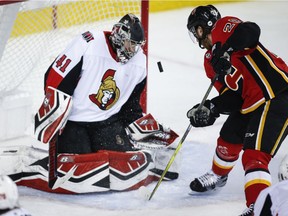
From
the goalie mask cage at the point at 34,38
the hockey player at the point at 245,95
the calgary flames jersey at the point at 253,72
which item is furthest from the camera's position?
the goalie mask cage at the point at 34,38

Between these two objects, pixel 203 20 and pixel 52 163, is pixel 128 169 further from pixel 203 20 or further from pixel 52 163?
pixel 203 20

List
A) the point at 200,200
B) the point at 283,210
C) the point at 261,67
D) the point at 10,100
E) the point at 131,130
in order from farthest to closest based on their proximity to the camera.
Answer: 1. the point at 10,100
2. the point at 131,130
3. the point at 200,200
4. the point at 261,67
5. the point at 283,210

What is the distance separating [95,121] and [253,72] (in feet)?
2.50

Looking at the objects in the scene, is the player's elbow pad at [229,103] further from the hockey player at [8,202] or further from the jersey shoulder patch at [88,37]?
the hockey player at [8,202]

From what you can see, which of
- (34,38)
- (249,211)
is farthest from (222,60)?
(34,38)

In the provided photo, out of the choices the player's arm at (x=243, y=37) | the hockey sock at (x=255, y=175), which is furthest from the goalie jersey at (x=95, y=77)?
the hockey sock at (x=255, y=175)

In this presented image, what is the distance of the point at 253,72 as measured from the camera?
12.3 feet

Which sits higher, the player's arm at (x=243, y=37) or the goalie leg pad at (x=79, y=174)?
the player's arm at (x=243, y=37)

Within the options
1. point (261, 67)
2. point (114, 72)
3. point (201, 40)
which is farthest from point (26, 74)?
point (261, 67)

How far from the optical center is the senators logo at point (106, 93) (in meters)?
4.06

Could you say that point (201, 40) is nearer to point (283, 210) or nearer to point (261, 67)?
point (261, 67)

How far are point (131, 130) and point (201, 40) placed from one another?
590mm

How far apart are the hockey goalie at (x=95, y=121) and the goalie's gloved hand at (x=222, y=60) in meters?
0.38

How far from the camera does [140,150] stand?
4.17 m
